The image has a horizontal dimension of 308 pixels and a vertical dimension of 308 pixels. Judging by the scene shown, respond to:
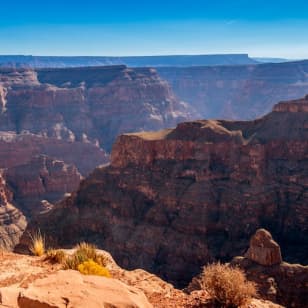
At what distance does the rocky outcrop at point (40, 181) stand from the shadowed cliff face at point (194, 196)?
126 ft

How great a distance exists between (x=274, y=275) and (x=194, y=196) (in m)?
26.6

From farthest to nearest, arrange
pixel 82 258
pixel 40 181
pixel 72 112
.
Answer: pixel 72 112
pixel 40 181
pixel 82 258

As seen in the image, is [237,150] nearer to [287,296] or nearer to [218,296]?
[287,296]

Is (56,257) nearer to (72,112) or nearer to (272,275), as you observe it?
(272,275)

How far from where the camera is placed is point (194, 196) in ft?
218

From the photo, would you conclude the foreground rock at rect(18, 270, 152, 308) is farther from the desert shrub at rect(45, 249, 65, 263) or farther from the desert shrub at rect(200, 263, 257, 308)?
the desert shrub at rect(45, 249, 65, 263)

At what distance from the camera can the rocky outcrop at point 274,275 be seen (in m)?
38.2

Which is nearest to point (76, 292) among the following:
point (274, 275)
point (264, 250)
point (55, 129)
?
point (274, 275)

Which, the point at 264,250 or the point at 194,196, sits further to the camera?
the point at 194,196

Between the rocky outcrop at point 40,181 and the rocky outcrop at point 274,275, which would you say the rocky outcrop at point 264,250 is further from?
the rocky outcrop at point 40,181

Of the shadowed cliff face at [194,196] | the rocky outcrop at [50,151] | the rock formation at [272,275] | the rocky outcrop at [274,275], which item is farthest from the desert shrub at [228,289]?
the rocky outcrop at [50,151]

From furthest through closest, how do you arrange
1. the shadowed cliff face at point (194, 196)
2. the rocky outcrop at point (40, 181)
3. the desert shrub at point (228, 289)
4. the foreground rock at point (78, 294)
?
the rocky outcrop at point (40, 181) → the shadowed cliff face at point (194, 196) → the desert shrub at point (228, 289) → the foreground rock at point (78, 294)

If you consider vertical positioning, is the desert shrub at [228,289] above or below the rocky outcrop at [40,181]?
above

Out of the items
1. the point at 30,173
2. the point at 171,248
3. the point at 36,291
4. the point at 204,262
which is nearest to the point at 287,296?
the point at 204,262
